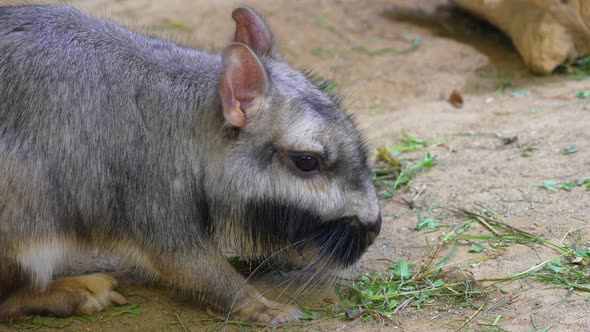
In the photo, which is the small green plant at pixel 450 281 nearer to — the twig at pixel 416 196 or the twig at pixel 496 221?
the twig at pixel 496 221

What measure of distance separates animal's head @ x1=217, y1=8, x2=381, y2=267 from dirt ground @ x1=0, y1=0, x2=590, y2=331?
57cm

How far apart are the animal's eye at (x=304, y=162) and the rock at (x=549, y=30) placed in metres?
4.70

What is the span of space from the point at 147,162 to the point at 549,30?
532cm

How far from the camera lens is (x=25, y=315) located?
4977mm

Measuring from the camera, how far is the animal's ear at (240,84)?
4.46 meters

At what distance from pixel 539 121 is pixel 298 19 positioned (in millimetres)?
3907

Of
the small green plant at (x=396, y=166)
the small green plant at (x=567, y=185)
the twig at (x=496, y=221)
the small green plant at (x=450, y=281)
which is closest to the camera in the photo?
the small green plant at (x=450, y=281)

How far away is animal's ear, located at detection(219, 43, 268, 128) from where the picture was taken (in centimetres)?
446

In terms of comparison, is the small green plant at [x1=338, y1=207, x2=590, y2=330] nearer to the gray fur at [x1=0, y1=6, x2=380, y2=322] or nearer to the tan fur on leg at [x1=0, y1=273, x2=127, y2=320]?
the gray fur at [x1=0, y1=6, x2=380, y2=322]

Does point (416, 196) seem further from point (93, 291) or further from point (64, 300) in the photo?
point (64, 300)

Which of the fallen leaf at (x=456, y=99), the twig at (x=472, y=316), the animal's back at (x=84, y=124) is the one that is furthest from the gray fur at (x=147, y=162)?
the fallen leaf at (x=456, y=99)

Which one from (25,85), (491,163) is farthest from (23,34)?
(491,163)

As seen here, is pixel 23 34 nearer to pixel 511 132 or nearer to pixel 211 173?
pixel 211 173

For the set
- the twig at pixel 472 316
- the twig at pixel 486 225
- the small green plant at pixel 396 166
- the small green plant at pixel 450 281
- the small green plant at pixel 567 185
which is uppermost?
the twig at pixel 472 316
